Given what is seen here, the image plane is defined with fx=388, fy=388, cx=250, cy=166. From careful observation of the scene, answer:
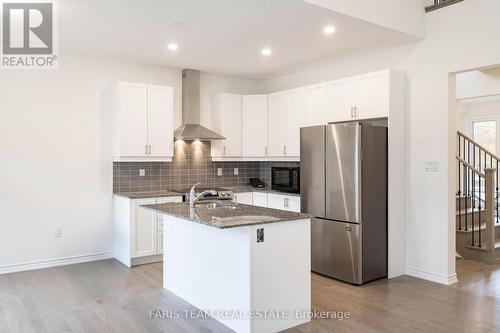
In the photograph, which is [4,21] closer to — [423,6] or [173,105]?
[173,105]

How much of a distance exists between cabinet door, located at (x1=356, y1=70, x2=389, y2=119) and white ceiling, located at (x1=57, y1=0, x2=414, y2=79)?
0.43m

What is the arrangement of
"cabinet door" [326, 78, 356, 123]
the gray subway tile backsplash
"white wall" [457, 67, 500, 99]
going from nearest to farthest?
1. "cabinet door" [326, 78, 356, 123]
2. the gray subway tile backsplash
3. "white wall" [457, 67, 500, 99]

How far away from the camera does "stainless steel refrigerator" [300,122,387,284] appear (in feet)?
13.8

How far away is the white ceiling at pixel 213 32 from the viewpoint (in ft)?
11.5

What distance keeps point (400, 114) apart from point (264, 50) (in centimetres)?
183

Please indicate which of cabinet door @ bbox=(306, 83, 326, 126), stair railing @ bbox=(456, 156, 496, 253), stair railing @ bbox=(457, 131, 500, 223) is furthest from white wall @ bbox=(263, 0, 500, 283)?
stair railing @ bbox=(457, 131, 500, 223)

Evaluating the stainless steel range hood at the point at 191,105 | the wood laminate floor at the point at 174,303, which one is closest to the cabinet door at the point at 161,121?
the stainless steel range hood at the point at 191,105

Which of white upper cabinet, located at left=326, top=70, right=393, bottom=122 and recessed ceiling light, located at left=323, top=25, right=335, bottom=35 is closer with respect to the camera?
recessed ceiling light, located at left=323, top=25, right=335, bottom=35

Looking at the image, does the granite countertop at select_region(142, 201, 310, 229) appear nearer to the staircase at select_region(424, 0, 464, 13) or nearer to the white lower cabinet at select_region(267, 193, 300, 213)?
the white lower cabinet at select_region(267, 193, 300, 213)

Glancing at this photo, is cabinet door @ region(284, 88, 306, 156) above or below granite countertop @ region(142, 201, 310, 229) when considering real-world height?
above

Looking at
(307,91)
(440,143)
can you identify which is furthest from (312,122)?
(440,143)

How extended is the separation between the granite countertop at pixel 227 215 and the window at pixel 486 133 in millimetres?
6720

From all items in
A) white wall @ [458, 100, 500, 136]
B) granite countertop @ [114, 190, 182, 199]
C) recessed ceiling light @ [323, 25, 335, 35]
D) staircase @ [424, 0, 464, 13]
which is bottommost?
granite countertop @ [114, 190, 182, 199]

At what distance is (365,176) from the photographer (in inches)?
167
